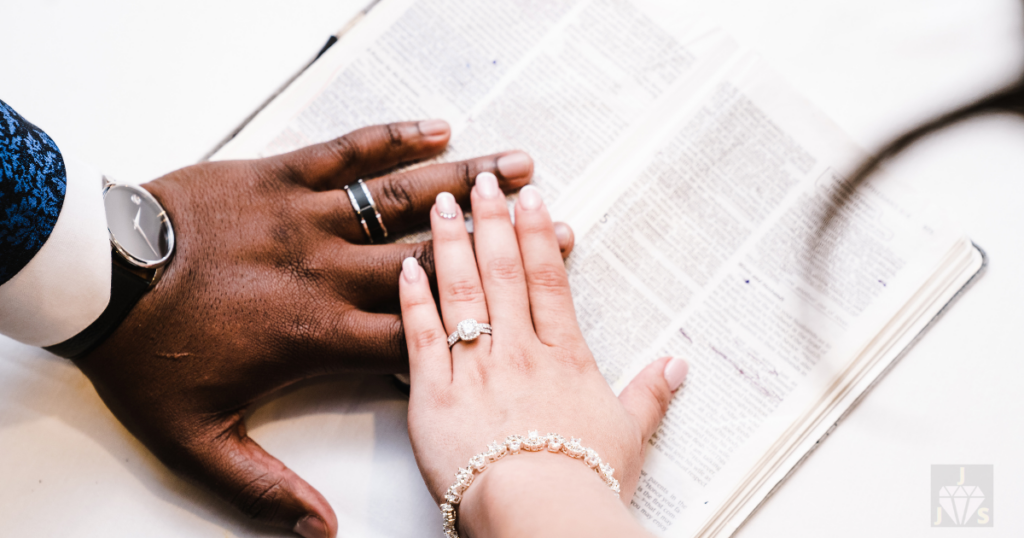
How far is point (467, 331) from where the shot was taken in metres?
0.64

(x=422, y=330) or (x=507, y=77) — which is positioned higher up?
(x=507, y=77)

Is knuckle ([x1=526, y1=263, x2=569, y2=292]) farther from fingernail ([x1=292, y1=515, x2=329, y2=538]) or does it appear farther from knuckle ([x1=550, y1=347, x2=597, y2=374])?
fingernail ([x1=292, y1=515, x2=329, y2=538])

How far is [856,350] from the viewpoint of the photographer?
74 centimetres

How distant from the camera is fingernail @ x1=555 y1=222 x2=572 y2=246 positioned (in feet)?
2.42

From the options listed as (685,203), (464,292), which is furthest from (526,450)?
(685,203)

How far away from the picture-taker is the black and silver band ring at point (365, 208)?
71 centimetres

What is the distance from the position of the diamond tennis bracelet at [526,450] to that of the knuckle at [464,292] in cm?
18

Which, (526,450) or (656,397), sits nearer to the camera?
(526,450)

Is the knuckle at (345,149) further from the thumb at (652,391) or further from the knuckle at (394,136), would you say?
the thumb at (652,391)

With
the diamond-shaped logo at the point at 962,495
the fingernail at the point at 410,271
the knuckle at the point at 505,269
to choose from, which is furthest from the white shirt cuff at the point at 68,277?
the diamond-shaped logo at the point at 962,495

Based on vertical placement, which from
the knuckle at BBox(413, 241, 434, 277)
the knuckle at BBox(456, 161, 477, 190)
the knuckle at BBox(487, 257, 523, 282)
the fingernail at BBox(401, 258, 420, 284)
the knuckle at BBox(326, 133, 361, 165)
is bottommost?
the fingernail at BBox(401, 258, 420, 284)

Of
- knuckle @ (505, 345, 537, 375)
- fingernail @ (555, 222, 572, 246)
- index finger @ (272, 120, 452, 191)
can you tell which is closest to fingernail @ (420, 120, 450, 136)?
index finger @ (272, 120, 452, 191)

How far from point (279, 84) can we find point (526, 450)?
66 cm

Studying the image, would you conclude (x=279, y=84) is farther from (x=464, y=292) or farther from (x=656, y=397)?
(x=656, y=397)
